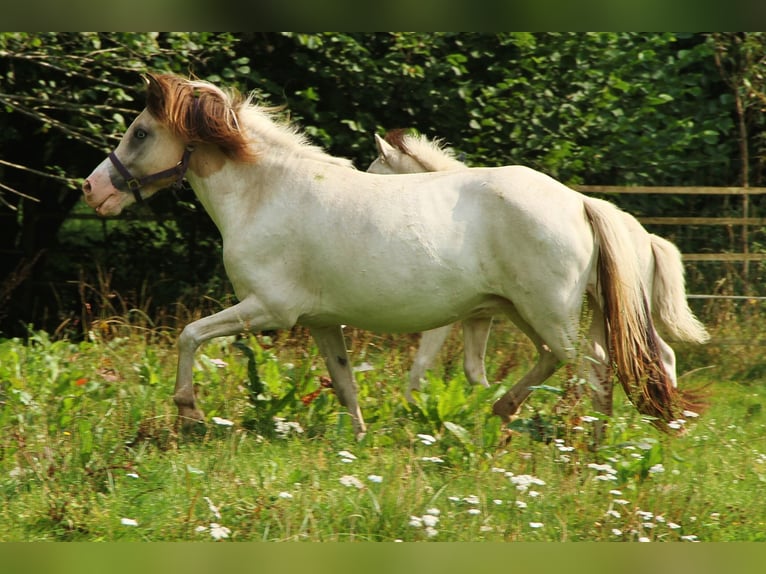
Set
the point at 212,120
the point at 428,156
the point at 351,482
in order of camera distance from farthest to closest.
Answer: the point at 428,156
the point at 212,120
the point at 351,482

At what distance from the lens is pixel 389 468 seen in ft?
14.9

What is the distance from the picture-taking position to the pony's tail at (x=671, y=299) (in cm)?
560

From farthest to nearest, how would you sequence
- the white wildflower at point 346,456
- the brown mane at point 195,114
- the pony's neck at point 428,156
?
the pony's neck at point 428,156 < the brown mane at point 195,114 < the white wildflower at point 346,456

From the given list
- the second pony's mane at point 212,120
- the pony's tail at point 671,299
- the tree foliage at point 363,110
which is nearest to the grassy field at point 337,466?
the pony's tail at point 671,299

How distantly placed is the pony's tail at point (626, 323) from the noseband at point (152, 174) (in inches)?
92.1

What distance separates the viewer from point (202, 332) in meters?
5.44

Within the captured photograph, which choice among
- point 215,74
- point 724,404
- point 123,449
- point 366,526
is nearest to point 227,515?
point 366,526

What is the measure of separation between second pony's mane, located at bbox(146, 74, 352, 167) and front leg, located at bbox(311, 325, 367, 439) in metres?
1.05

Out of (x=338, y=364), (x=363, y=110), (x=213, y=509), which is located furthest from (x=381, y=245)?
(x=363, y=110)

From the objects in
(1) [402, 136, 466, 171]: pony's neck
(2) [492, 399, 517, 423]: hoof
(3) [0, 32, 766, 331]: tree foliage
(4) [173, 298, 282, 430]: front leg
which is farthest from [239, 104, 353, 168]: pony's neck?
(3) [0, 32, 766, 331]: tree foliage

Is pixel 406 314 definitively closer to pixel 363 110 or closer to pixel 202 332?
pixel 202 332

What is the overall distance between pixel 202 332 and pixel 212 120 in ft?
4.03

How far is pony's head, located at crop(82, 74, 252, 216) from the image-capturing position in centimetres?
558

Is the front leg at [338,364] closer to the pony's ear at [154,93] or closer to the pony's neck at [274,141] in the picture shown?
the pony's neck at [274,141]
